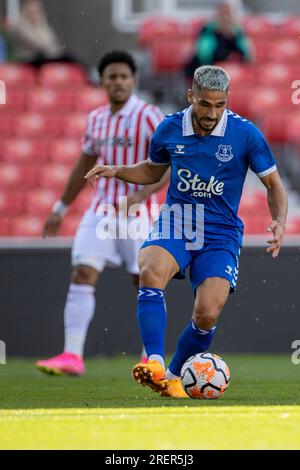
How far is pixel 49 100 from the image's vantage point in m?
14.5

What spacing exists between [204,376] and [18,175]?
7.17 metres

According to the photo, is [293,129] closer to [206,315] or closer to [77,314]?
[77,314]

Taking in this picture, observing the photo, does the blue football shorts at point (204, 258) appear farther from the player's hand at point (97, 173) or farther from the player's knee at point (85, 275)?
the player's knee at point (85, 275)

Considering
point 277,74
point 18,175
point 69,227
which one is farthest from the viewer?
point 277,74

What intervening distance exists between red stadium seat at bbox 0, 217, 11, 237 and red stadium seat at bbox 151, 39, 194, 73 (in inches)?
114

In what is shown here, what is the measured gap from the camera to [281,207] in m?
6.79

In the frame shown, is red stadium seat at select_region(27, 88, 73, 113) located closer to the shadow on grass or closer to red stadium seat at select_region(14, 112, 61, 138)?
red stadium seat at select_region(14, 112, 61, 138)

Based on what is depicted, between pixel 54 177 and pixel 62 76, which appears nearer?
pixel 54 177

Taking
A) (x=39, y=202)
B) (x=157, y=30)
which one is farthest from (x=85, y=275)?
(x=157, y=30)

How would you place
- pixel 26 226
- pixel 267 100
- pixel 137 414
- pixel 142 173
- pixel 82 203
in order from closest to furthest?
pixel 137 414 < pixel 142 173 < pixel 26 226 < pixel 82 203 < pixel 267 100

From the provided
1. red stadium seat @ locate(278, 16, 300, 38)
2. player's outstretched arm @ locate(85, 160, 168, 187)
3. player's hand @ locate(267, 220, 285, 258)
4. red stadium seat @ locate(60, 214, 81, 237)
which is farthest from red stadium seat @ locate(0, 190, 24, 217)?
player's hand @ locate(267, 220, 285, 258)

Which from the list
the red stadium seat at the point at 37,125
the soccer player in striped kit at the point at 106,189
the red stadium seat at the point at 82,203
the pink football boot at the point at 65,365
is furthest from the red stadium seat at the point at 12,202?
the pink football boot at the point at 65,365

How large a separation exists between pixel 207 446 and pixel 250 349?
5368 millimetres

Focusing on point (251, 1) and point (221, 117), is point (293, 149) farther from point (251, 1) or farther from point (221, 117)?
point (221, 117)
